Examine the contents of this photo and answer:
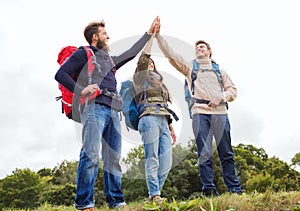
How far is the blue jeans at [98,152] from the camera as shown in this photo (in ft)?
13.5

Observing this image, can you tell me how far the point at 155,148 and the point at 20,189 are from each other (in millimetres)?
23631

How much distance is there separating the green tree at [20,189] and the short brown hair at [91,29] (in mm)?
21646

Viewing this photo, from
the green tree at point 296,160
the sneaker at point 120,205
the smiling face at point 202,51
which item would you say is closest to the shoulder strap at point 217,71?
the smiling face at point 202,51

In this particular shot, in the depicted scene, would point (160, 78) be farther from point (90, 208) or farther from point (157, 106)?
point (90, 208)

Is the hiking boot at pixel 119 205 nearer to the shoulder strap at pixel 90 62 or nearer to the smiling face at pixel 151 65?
the shoulder strap at pixel 90 62

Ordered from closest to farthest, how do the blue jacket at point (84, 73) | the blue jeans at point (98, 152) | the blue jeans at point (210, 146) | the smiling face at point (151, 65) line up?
the blue jeans at point (98, 152), the blue jacket at point (84, 73), the blue jeans at point (210, 146), the smiling face at point (151, 65)

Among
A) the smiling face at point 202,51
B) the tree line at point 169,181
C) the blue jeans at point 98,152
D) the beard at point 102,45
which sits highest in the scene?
the tree line at point 169,181

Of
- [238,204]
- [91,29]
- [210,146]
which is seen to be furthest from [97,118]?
[210,146]

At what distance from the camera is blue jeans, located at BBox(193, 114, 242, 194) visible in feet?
17.2

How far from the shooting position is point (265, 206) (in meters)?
3.89

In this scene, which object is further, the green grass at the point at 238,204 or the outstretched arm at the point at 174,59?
the outstretched arm at the point at 174,59

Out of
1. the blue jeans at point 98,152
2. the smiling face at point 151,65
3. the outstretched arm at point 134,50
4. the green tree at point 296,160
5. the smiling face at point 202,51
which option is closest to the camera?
the blue jeans at point 98,152

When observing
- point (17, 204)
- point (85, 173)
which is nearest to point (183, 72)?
point (85, 173)

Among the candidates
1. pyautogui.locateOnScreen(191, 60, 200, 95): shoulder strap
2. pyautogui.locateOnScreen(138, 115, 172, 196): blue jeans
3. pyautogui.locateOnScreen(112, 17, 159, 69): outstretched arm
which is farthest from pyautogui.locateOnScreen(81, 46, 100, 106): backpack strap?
pyautogui.locateOnScreen(191, 60, 200, 95): shoulder strap
